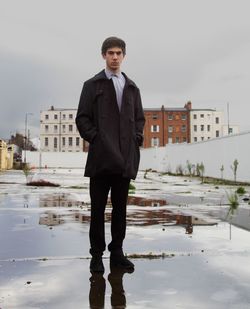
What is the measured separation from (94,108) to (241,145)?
77.2 ft

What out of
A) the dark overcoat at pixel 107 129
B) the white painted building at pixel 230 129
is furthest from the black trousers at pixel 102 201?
the white painted building at pixel 230 129

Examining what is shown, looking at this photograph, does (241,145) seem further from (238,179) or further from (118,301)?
(118,301)

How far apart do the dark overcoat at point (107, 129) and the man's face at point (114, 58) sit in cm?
11

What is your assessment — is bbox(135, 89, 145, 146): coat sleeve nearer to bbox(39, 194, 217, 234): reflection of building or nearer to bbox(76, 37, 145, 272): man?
bbox(76, 37, 145, 272): man

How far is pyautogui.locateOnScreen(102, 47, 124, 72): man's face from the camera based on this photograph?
156 inches

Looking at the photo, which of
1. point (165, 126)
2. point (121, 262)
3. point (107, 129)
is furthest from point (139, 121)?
point (165, 126)

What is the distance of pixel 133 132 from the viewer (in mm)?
3920

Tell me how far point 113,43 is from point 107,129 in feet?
2.51

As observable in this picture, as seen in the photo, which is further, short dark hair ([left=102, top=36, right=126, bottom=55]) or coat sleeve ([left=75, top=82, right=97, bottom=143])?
short dark hair ([left=102, top=36, right=126, bottom=55])

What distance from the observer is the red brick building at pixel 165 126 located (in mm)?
95875

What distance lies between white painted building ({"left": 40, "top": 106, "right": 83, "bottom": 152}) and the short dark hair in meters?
100

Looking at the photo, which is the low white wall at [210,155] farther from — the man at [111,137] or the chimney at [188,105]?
the chimney at [188,105]

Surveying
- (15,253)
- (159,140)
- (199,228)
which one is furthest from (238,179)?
(159,140)

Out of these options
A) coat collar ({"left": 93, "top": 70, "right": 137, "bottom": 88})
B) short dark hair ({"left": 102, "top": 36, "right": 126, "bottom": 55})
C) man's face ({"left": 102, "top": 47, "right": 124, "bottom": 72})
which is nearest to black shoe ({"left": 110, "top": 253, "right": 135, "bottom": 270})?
coat collar ({"left": 93, "top": 70, "right": 137, "bottom": 88})
